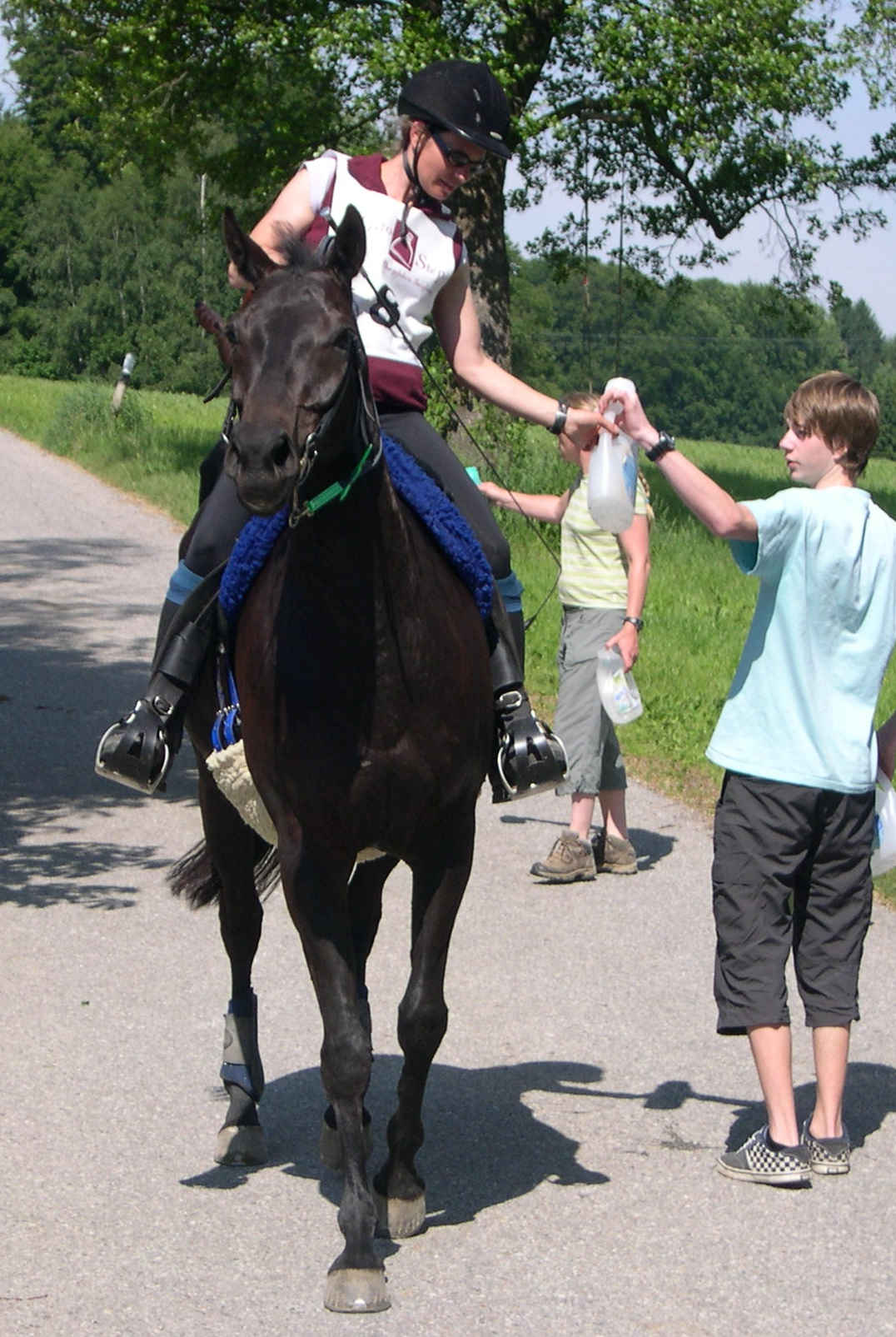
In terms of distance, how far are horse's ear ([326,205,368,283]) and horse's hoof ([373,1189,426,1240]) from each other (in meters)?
2.29

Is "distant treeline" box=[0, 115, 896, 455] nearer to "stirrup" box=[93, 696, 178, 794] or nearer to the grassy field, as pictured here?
the grassy field

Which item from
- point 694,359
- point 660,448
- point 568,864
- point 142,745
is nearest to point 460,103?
point 660,448

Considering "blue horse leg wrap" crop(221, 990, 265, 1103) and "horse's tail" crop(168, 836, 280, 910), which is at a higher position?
"horse's tail" crop(168, 836, 280, 910)

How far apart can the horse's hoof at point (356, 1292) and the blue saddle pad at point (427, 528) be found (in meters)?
1.67

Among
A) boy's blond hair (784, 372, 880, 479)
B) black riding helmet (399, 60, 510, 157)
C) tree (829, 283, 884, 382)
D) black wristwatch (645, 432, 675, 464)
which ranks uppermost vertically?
tree (829, 283, 884, 382)

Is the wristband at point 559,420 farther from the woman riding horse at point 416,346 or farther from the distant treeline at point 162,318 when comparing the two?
the distant treeline at point 162,318

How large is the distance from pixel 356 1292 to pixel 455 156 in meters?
2.89

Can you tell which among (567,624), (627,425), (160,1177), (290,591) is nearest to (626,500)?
(627,425)

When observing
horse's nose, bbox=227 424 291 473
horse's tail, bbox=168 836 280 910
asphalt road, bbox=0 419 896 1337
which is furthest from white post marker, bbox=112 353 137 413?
horse's nose, bbox=227 424 291 473

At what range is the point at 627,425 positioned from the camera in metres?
4.47

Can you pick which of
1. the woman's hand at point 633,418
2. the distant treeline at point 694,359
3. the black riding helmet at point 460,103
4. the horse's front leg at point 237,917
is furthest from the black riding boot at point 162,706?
the distant treeline at point 694,359

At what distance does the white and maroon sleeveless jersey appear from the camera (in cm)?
464

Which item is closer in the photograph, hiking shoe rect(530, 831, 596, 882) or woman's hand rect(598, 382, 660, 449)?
woman's hand rect(598, 382, 660, 449)

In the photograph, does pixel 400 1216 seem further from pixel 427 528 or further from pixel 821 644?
pixel 821 644
